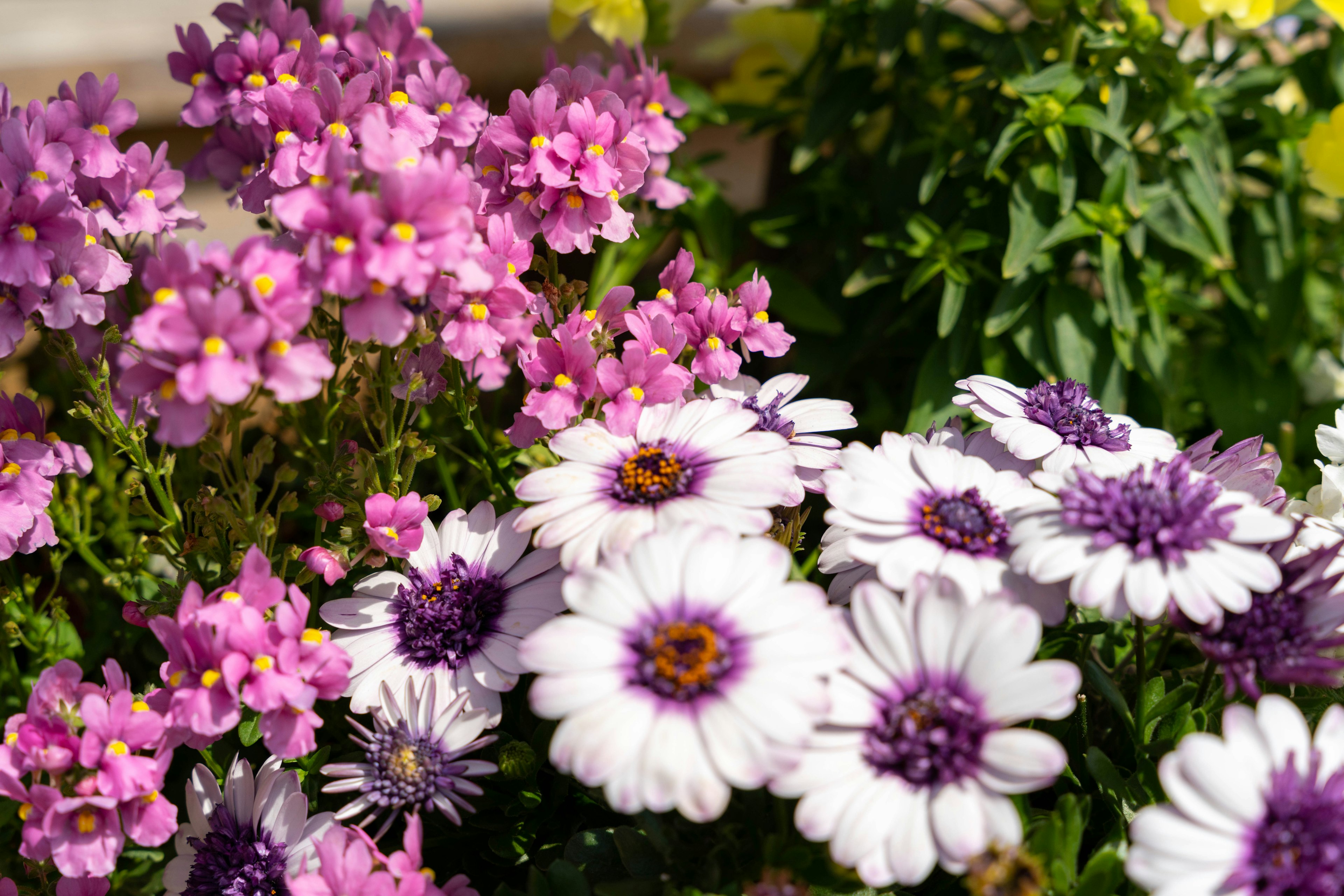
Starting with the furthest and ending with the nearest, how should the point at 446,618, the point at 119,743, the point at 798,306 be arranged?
the point at 798,306 < the point at 446,618 < the point at 119,743

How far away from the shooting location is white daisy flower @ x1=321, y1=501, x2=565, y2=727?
749mm

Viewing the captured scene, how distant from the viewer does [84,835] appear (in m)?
0.66

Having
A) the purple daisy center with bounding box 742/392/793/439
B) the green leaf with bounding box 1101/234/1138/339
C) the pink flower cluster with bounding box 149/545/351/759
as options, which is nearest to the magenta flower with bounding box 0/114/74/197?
the pink flower cluster with bounding box 149/545/351/759

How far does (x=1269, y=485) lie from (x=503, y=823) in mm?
666

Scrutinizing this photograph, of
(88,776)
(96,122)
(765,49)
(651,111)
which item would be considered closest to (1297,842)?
(88,776)

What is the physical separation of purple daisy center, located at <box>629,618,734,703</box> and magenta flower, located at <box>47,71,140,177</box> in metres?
0.66

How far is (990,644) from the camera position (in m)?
0.60

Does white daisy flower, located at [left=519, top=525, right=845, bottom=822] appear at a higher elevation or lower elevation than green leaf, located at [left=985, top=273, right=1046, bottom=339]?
lower

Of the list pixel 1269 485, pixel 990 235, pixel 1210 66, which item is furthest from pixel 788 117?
pixel 1269 485

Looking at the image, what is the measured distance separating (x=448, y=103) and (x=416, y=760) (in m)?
0.60

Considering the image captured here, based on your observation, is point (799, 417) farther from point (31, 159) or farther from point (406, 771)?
point (31, 159)

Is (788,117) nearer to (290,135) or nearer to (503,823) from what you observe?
(290,135)

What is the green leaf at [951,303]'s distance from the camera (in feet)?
3.93

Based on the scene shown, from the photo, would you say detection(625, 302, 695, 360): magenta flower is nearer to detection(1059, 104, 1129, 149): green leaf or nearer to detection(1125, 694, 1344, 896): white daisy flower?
detection(1125, 694, 1344, 896): white daisy flower
